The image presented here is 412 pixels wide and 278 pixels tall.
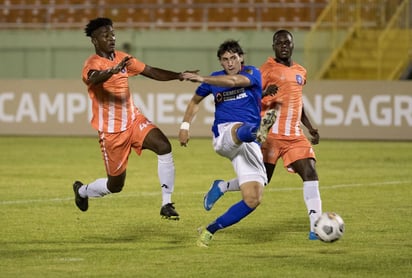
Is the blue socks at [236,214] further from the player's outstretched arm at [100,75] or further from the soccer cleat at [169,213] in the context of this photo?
the player's outstretched arm at [100,75]

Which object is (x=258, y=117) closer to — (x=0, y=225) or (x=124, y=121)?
(x=124, y=121)

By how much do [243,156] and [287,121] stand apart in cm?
126

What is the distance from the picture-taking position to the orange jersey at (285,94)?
11.1 metres

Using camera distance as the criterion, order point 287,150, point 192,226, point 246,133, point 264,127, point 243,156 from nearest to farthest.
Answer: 1. point 264,127
2. point 246,133
3. point 243,156
4. point 287,150
5. point 192,226

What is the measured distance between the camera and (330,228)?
9648 millimetres

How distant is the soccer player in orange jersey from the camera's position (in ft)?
36.5

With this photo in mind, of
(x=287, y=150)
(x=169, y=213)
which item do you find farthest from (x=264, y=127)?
(x=169, y=213)

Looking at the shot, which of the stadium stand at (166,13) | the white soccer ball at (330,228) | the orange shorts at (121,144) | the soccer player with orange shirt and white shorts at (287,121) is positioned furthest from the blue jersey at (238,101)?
the stadium stand at (166,13)

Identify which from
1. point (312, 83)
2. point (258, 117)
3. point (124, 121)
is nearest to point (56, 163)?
point (312, 83)

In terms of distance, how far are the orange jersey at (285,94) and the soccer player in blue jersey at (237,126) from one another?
2.76 ft

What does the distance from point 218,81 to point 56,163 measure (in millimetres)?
10547

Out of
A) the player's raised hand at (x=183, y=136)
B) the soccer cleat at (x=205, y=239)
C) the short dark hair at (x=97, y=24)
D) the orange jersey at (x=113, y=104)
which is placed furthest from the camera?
the orange jersey at (x=113, y=104)

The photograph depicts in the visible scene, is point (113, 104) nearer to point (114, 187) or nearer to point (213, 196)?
point (114, 187)

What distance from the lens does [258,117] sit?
1030 centimetres
